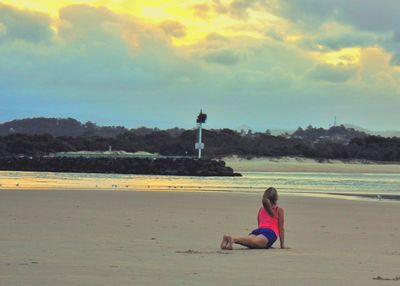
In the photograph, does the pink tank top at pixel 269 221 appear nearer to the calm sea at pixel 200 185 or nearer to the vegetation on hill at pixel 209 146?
the calm sea at pixel 200 185

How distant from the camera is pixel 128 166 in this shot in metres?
77.2

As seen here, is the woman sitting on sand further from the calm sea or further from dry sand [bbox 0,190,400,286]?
the calm sea

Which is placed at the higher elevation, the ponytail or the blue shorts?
the ponytail

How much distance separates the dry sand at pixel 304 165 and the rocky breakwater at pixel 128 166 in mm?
22991

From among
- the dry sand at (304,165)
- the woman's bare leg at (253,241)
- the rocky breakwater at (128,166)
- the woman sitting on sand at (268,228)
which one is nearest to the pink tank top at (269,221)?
the woman sitting on sand at (268,228)

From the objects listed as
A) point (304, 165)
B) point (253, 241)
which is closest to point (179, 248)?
point (253, 241)

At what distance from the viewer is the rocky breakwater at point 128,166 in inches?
2933

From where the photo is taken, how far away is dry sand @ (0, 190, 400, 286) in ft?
25.1

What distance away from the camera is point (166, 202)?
77.5ft

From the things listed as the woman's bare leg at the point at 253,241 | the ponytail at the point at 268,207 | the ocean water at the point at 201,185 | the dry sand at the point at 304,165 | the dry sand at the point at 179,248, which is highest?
the dry sand at the point at 304,165

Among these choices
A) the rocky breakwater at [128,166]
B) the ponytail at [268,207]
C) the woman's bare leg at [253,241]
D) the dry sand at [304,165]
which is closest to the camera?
the woman's bare leg at [253,241]

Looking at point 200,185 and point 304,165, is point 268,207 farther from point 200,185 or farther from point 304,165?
point 304,165

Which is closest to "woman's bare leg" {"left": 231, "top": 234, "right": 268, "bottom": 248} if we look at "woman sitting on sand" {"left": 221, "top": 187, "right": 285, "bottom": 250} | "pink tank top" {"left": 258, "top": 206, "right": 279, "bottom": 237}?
"woman sitting on sand" {"left": 221, "top": 187, "right": 285, "bottom": 250}

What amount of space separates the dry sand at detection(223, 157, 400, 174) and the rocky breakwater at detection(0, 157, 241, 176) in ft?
75.4
